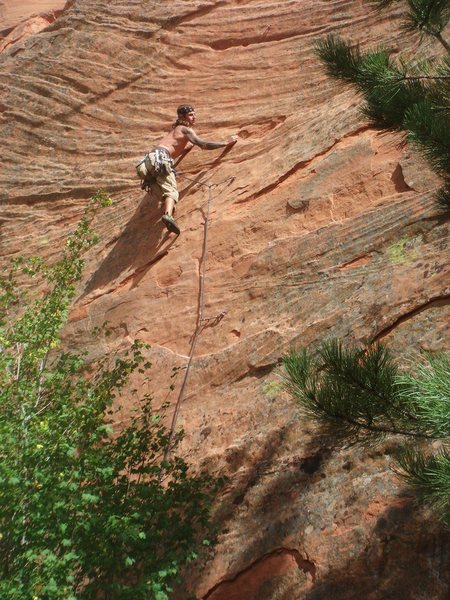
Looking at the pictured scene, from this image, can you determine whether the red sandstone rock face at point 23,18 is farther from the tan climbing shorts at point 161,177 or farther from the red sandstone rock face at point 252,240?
the tan climbing shorts at point 161,177

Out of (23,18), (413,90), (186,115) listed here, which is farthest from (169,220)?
(23,18)

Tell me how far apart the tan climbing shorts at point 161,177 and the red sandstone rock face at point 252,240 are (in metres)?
0.27

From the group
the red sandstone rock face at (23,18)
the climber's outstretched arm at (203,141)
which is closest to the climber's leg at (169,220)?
the climber's outstretched arm at (203,141)

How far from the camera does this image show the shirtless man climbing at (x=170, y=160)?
1020 centimetres

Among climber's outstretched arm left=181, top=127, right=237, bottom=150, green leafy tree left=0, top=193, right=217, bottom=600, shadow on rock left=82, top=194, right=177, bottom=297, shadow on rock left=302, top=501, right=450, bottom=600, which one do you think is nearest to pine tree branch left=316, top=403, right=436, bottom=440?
shadow on rock left=302, top=501, right=450, bottom=600

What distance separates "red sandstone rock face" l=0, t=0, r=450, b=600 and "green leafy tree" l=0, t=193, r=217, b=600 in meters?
0.43

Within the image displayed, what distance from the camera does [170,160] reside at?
10430 mm

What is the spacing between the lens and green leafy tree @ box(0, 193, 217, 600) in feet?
19.8

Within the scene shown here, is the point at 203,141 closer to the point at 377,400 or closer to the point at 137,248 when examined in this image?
the point at 137,248

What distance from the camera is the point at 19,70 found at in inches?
549

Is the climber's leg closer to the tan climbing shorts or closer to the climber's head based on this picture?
the tan climbing shorts

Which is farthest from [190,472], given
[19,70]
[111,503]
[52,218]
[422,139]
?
[19,70]

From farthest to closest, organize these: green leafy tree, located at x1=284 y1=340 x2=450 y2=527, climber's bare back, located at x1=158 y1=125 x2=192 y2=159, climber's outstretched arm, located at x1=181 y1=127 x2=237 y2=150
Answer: climber's bare back, located at x1=158 y1=125 x2=192 y2=159 < climber's outstretched arm, located at x1=181 y1=127 x2=237 y2=150 < green leafy tree, located at x1=284 y1=340 x2=450 y2=527

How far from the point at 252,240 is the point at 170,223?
107cm
